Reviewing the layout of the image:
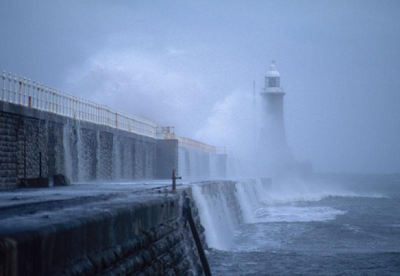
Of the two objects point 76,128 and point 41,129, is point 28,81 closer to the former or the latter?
point 41,129

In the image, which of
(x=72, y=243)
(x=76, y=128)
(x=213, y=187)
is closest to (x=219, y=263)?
(x=213, y=187)

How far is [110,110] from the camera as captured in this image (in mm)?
29359

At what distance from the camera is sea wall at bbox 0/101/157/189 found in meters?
16.4

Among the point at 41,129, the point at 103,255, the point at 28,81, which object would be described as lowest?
the point at 103,255

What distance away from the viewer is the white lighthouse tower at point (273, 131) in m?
72.2

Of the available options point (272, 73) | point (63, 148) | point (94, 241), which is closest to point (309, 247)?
point (63, 148)

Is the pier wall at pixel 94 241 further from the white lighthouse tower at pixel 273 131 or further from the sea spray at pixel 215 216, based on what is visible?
the white lighthouse tower at pixel 273 131

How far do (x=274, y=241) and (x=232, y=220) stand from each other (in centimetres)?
530

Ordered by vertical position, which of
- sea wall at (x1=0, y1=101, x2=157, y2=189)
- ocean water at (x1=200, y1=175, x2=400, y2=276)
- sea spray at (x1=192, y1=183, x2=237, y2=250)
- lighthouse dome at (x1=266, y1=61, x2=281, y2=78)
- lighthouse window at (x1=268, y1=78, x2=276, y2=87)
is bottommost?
ocean water at (x1=200, y1=175, x2=400, y2=276)

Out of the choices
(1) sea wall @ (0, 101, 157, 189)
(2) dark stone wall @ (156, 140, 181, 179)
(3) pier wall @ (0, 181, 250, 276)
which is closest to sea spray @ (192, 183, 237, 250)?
(1) sea wall @ (0, 101, 157, 189)

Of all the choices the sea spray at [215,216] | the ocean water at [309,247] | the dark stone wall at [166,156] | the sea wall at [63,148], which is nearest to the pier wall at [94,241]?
the ocean water at [309,247]

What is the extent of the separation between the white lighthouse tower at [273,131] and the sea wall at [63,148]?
133ft

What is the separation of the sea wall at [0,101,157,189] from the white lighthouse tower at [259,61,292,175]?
40.5m

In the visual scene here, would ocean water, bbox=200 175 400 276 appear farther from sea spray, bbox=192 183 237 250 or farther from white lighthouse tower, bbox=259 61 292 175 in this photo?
white lighthouse tower, bbox=259 61 292 175
